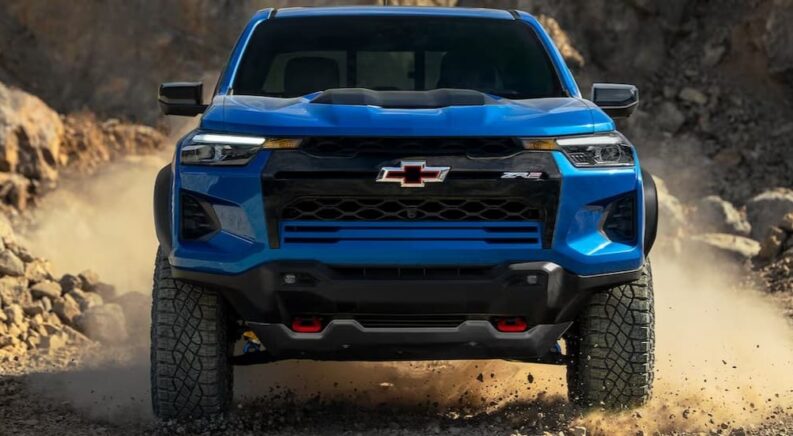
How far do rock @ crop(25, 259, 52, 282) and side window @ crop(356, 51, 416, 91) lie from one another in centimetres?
375

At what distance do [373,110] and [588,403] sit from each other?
1560 millimetres

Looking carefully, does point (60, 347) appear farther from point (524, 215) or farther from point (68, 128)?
point (68, 128)

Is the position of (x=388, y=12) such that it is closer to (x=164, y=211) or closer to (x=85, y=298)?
(x=164, y=211)

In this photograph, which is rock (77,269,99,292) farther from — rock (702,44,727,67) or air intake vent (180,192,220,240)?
rock (702,44,727,67)

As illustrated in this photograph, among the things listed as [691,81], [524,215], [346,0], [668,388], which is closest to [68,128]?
[346,0]

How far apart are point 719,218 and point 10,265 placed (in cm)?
704

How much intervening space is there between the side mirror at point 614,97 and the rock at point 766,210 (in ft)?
23.3

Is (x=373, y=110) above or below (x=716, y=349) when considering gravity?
above

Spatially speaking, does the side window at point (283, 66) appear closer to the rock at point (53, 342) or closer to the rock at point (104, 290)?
the rock at point (53, 342)

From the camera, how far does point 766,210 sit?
1274cm

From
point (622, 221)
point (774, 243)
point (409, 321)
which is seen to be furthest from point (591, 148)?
point (774, 243)

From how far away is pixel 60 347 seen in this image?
819cm

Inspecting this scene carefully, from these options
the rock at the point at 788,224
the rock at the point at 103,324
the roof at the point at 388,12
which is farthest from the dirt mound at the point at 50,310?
the rock at the point at 788,224

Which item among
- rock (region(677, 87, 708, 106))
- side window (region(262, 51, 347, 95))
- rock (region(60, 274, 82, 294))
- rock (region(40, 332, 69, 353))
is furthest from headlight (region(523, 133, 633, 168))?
rock (region(677, 87, 708, 106))
